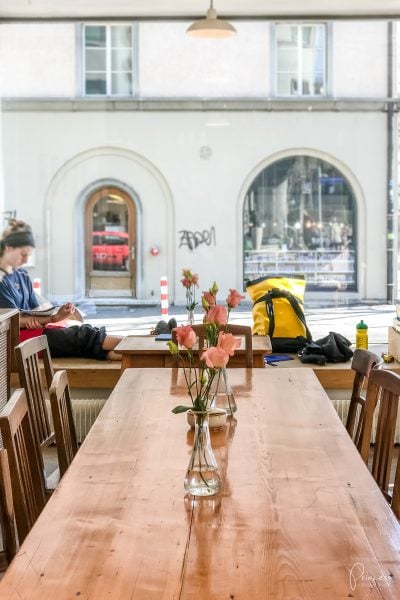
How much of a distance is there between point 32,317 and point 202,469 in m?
3.67

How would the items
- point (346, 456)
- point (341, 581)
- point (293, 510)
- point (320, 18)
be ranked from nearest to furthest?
point (341, 581) < point (293, 510) < point (346, 456) < point (320, 18)

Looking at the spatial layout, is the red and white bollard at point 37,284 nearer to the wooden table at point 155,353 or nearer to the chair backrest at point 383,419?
the wooden table at point 155,353

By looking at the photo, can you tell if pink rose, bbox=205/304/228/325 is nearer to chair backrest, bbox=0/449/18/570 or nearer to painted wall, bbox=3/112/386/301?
chair backrest, bbox=0/449/18/570

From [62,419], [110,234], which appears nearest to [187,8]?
[110,234]

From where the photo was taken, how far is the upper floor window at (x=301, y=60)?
6152 millimetres

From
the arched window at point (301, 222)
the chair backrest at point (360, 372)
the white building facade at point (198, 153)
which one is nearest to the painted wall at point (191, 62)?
the white building facade at point (198, 153)

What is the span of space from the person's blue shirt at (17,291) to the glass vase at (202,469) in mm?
3648

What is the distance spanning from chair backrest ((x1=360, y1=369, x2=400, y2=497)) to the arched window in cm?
332

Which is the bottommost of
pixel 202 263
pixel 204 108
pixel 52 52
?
pixel 202 263

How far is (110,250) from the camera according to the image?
6.39 m

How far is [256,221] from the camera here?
632cm

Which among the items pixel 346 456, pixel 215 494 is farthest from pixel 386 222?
pixel 215 494

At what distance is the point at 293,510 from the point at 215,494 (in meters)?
0.21

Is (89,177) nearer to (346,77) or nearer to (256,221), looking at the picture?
(256,221)
